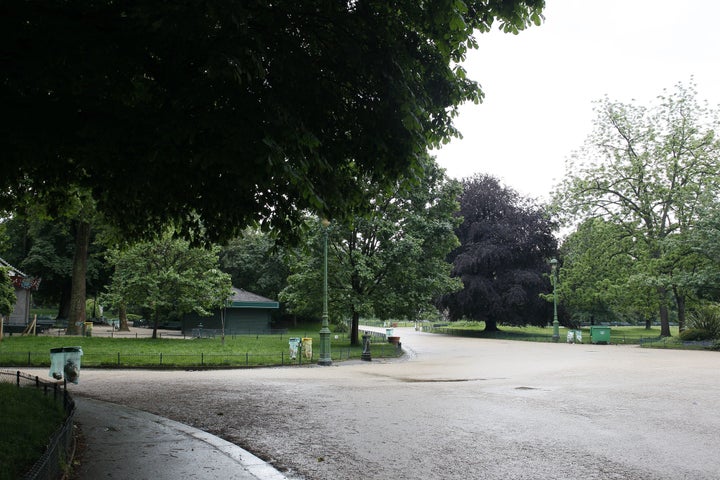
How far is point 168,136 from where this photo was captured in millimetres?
6031

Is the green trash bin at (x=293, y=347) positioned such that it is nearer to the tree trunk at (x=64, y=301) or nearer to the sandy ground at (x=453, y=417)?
the sandy ground at (x=453, y=417)

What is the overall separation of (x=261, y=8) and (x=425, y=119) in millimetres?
3083

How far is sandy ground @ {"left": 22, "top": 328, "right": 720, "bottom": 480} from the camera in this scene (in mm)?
7098

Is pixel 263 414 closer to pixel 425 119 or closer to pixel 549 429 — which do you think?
pixel 549 429

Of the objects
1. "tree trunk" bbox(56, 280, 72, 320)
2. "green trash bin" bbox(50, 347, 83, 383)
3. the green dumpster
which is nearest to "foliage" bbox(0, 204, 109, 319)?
"tree trunk" bbox(56, 280, 72, 320)

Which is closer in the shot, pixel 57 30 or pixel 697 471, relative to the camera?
pixel 57 30

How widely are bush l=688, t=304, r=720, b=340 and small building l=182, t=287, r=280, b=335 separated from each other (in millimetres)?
30578

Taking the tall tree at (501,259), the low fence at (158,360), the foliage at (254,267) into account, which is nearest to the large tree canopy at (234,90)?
the low fence at (158,360)

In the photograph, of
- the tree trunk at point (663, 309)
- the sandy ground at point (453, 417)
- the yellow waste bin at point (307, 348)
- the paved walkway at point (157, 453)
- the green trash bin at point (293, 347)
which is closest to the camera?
the paved walkway at point (157, 453)

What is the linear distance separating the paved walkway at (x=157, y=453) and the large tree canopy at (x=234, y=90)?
3377 mm

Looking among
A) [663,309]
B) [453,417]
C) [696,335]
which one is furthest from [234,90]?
[663,309]

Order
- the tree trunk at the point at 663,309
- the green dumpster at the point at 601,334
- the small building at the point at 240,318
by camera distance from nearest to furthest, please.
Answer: the green dumpster at the point at 601,334
the tree trunk at the point at 663,309
the small building at the point at 240,318

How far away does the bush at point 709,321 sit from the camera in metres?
30.2

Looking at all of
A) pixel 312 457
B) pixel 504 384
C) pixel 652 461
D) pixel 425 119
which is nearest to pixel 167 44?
pixel 425 119
